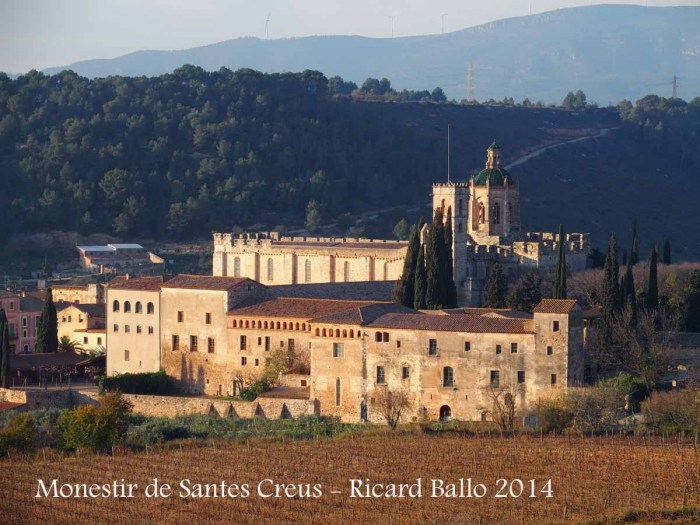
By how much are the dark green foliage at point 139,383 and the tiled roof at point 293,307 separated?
369cm

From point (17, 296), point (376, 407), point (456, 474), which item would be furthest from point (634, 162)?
point (456, 474)

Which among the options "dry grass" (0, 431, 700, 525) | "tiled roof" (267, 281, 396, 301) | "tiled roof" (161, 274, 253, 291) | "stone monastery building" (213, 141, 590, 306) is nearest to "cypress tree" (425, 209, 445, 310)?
"tiled roof" (267, 281, 396, 301)

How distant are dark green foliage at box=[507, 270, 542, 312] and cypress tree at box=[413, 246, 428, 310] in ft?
11.3

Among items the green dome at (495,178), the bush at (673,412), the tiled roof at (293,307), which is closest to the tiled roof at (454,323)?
the tiled roof at (293,307)

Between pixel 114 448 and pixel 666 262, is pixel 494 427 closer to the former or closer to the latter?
pixel 114 448

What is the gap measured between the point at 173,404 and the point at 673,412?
706 inches

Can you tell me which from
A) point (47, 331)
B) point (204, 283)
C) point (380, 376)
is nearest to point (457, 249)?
point (204, 283)

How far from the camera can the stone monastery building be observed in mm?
76625

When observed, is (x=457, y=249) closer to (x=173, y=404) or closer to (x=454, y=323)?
(x=454, y=323)

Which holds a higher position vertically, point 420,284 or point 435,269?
point 435,269

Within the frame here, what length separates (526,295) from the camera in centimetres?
6875

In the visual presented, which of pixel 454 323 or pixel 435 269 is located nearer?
pixel 454 323

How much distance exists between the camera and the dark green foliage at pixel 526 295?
67875mm

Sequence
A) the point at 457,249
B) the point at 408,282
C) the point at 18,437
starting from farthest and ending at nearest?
the point at 457,249 < the point at 408,282 < the point at 18,437
